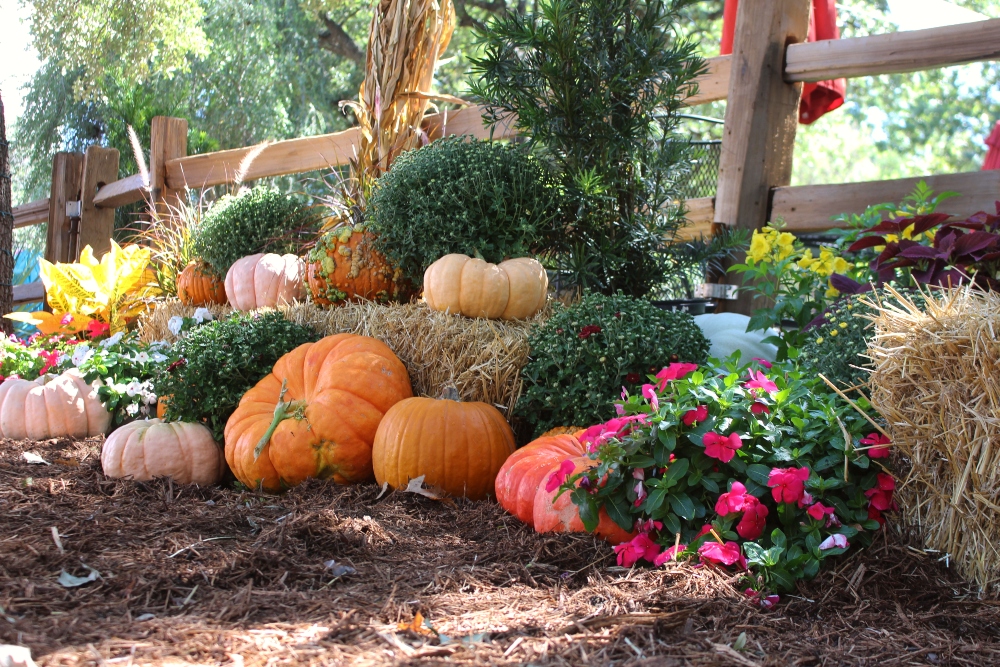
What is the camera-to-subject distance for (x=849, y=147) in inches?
1068

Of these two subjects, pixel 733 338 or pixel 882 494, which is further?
pixel 733 338

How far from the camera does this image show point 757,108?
390cm

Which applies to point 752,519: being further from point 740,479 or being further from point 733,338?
point 733,338

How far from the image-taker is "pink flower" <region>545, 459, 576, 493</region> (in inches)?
81.5

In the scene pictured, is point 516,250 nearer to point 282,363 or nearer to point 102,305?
point 282,363

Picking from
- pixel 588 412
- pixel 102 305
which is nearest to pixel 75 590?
pixel 588 412

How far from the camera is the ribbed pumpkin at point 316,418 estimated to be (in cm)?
285

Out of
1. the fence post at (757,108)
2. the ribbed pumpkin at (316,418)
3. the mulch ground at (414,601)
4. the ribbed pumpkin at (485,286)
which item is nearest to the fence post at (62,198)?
the ribbed pumpkin at (316,418)

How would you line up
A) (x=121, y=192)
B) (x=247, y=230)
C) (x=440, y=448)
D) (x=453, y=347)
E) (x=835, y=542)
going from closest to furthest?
(x=835, y=542) < (x=440, y=448) < (x=453, y=347) < (x=247, y=230) < (x=121, y=192)

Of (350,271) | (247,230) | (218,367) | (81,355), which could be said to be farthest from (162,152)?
(218,367)

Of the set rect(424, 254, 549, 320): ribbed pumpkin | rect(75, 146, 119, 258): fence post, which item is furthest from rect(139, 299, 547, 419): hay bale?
rect(75, 146, 119, 258): fence post

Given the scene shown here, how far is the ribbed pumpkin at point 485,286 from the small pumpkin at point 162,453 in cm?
104

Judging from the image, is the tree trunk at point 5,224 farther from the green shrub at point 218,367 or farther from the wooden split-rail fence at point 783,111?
the green shrub at point 218,367

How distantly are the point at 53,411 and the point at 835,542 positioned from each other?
3373 millimetres
